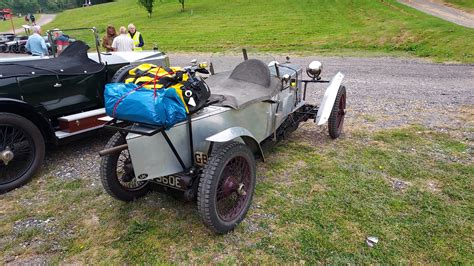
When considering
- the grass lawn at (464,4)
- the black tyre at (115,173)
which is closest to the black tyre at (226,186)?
the black tyre at (115,173)

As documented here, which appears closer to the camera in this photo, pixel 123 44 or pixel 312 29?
pixel 123 44

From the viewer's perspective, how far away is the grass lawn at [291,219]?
2.89m

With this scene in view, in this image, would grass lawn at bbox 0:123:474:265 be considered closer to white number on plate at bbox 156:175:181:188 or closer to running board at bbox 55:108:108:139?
white number on plate at bbox 156:175:181:188

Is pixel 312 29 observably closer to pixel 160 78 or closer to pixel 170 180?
pixel 160 78

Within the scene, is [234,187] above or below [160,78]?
below

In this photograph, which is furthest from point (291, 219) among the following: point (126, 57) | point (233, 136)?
point (126, 57)

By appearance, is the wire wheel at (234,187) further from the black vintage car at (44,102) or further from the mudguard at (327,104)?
the black vintage car at (44,102)

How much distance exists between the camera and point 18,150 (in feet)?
13.3

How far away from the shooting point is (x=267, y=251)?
2.92m

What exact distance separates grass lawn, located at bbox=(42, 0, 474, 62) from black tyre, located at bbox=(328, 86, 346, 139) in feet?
28.5

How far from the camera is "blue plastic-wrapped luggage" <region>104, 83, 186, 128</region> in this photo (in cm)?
274

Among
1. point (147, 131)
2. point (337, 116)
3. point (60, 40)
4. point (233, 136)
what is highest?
point (60, 40)

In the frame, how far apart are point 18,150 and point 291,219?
10.7 feet

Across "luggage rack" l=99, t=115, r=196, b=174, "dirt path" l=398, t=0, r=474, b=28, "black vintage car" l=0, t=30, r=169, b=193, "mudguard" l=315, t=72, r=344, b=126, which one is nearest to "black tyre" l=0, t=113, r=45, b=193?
"black vintage car" l=0, t=30, r=169, b=193
